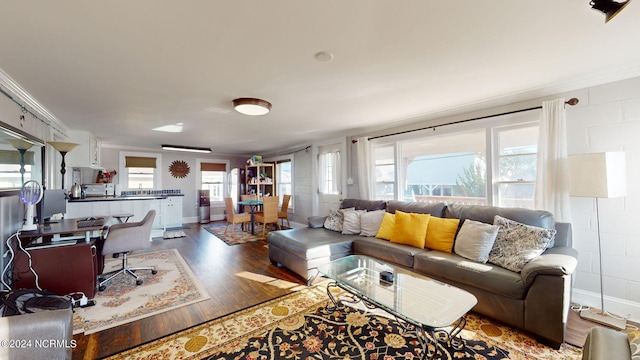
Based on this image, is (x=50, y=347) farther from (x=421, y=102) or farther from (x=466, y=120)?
(x=466, y=120)

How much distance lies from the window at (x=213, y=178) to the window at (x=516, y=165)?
297 inches

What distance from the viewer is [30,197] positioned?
2449mm

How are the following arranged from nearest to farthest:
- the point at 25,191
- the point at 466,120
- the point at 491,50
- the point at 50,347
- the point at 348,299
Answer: the point at 50,347
the point at 491,50
the point at 25,191
the point at 348,299
the point at 466,120

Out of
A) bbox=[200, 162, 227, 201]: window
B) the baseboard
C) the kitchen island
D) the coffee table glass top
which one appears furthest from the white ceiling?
bbox=[200, 162, 227, 201]: window

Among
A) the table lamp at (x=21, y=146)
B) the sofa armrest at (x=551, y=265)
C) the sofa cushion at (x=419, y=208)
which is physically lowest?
the sofa armrest at (x=551, y=265)

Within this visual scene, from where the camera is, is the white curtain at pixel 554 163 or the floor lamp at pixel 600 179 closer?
the floor lamp at pixel 600 179

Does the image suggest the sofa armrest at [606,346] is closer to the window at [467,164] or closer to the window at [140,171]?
the window at [467,164]

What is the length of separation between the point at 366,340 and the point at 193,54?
2.63 metres

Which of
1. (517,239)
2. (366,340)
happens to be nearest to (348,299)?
(366,340)

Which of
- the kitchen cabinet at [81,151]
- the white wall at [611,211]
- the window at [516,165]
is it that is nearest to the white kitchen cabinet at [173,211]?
the kitchen cabinet at [81,151]

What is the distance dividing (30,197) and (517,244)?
15.5ft

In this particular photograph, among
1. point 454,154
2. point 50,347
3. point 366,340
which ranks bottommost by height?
point 366,340

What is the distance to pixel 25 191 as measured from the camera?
2.41m

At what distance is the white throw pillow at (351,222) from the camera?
3824 mm
